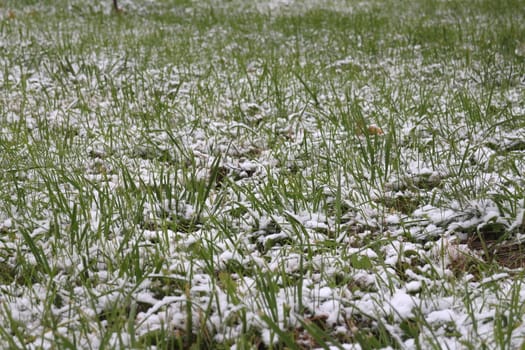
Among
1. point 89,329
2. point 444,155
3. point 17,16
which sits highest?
point 17,16

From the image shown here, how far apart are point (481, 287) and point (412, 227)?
537 millimetres

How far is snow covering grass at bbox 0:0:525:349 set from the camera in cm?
167

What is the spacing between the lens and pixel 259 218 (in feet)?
7.86

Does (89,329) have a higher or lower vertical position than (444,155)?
lower

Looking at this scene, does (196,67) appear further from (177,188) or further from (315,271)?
(315,271)

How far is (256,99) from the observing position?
4457 mm

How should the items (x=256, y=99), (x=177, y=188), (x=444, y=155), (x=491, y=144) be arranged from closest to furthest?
(x=177, y=188) < (x=444, y=155) < (x=491, y=144) < (x=256, y=99)

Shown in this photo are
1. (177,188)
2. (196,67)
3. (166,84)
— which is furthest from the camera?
(196,67)

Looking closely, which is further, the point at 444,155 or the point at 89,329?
the point at 444,155

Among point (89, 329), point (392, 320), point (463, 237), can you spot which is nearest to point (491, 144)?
point (463, 237)

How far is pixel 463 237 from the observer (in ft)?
7.38

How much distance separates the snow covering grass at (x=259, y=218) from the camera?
5.48ft

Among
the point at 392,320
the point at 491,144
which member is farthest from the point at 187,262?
the point at 491,144

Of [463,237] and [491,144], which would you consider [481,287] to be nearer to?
[463,237]
